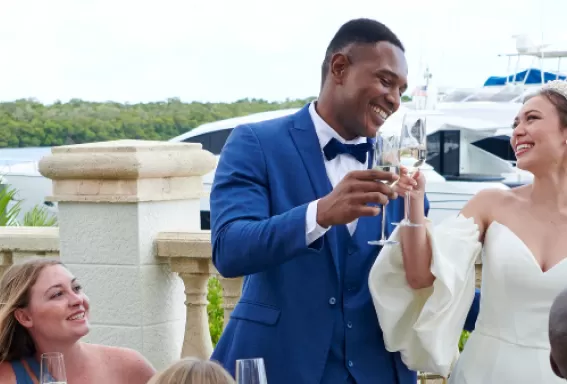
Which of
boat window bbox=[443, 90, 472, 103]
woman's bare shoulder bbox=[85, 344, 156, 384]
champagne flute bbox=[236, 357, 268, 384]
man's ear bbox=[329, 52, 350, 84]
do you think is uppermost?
man's ear bbox=[329, 52, 350, 84]

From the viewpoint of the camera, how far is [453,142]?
31188 millimetres

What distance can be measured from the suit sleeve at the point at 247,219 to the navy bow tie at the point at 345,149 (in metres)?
0.19

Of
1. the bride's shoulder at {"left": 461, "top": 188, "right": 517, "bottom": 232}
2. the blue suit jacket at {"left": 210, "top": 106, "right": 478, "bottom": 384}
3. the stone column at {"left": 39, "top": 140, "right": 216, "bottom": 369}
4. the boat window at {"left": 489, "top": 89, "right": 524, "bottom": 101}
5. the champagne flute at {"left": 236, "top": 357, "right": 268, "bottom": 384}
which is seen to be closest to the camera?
the champagne flute at {"left": 236, "top": 357, "right": 268, "bottom": 384}

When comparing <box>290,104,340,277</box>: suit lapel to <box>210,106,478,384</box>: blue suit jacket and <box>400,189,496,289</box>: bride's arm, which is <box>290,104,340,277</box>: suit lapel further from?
<box>400,189,496,289</box>: bride's arm

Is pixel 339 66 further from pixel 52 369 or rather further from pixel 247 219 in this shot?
pixel 52 369

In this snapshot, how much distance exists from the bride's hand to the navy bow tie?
0.68 feet

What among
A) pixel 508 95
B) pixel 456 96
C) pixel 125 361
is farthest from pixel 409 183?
pixel 456 96

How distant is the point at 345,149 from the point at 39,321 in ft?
3.97

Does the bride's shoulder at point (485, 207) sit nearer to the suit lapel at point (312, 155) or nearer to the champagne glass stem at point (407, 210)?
the champagne glass stem at point (407, 210)

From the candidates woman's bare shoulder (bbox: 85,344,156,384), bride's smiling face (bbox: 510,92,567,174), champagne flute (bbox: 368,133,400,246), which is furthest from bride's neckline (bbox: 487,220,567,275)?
woman's bare shoulder (bbox: 85,344,156,384)

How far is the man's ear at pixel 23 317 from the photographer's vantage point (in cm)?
362

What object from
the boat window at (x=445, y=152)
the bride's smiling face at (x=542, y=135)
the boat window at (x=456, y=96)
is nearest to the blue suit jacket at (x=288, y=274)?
the bride's smiling face at (x=542, y=135)

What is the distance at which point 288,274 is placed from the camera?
312 centimetres

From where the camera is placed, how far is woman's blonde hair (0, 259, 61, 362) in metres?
3.62
